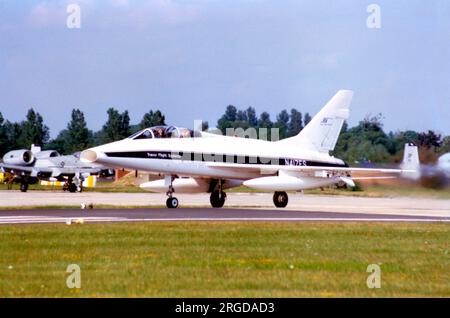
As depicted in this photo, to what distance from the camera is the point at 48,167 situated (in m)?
58.1

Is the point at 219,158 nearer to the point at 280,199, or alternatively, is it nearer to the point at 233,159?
the point at 233,159

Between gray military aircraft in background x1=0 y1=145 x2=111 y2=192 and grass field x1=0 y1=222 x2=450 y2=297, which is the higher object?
gray military aircraft in background x1=0 y1=145 x2=111 y2=192

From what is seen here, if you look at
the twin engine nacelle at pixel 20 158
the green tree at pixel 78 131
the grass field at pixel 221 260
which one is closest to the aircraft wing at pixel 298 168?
the grass field at pixel 221 260

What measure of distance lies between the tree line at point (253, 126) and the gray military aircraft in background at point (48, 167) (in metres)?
5.94

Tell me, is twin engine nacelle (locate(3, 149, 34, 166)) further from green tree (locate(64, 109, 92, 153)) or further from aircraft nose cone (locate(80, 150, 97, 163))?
aircraft nose cone (locate(80, 150, 97, 163))

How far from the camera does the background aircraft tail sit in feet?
115

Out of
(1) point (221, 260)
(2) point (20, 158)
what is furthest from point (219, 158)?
(2) point (20, 158)

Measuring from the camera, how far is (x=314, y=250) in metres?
15.7

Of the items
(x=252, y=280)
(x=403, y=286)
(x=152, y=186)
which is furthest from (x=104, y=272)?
(x=152, y=186)

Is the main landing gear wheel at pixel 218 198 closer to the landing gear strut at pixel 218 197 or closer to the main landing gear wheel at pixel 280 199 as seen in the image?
the landing gear strut at pixel 218 197

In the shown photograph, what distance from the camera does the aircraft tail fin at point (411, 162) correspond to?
32.2 m

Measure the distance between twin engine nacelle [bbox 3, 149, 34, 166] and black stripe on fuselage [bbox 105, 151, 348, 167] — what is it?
28.6m

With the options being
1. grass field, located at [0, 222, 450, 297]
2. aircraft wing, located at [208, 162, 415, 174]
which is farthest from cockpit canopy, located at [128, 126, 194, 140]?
grass field, located at [0, 222, 450, 297]
